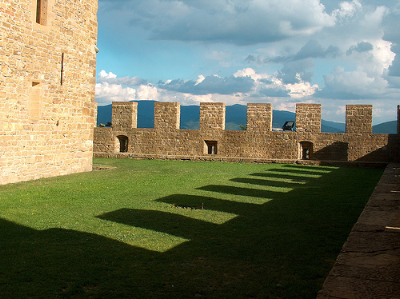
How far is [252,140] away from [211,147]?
2.28 meters

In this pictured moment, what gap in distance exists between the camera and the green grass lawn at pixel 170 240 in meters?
3.51

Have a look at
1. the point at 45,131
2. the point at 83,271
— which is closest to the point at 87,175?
the point at 45,131

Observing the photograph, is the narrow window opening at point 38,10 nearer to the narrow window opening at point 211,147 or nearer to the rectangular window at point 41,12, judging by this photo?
the rectangular window at point 41,12

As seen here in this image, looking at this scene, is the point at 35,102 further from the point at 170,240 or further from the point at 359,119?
the point at 359,119

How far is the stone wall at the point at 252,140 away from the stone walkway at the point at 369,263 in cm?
1389

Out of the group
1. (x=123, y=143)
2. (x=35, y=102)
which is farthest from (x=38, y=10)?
(x=123, y=143)

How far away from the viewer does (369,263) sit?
3.07 m

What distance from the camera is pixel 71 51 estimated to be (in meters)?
12.3

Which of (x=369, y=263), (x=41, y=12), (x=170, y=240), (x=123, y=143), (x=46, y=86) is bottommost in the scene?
(x=170, y=240)

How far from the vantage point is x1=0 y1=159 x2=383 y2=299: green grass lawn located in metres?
3.51

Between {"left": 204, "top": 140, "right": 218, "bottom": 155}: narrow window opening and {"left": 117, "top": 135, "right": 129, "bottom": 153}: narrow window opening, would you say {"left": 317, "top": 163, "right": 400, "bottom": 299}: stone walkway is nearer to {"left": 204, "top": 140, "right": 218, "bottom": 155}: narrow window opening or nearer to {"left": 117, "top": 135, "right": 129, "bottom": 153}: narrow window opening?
{"left": 204, "top": 140, "right": 218, "bottom": 155}: narrow window opening

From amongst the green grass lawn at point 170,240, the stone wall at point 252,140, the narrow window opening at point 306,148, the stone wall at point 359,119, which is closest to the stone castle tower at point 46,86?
the green grass lawn at point 170,240

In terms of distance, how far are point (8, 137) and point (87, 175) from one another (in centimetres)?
278

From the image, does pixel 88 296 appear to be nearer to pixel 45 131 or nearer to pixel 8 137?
pixel 8 137
